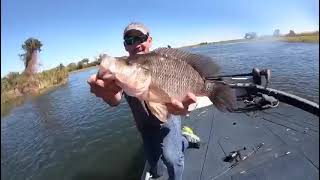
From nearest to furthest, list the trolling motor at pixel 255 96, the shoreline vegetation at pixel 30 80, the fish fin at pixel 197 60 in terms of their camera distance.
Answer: the fish fin at pixel 197 60, the trolling motor at pixel 255 96, the shoreline vegetation at pixel 30 80

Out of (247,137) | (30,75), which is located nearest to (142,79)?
(247,137)

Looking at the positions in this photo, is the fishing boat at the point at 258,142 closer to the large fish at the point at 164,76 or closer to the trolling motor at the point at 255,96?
the trolling motor at the point at 255,96

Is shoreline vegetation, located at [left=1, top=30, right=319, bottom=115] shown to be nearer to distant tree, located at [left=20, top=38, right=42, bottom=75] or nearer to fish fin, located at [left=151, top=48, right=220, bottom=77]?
distant tree, located at [left=20, top=38, right=42, bottom=75]

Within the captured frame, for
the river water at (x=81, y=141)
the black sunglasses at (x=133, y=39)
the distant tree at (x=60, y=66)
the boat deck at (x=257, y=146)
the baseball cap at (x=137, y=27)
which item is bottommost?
the distant tree at (x=60, y=66)

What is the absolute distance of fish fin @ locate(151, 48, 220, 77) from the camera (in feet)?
9.39

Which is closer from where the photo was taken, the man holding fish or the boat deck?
the man holding fish

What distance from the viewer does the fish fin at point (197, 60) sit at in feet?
9.39

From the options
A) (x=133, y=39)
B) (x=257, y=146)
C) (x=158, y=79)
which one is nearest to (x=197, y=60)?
(x=158, y=79)

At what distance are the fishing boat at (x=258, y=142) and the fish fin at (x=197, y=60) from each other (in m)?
0.18

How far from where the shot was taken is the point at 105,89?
2.99m

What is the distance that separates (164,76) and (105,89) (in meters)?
0.63

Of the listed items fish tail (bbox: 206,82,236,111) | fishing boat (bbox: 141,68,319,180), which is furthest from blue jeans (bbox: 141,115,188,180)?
fish tail (bbox: 206,82,236,111)

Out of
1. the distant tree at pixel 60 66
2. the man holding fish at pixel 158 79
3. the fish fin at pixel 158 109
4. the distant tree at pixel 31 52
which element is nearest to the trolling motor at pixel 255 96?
the man holding fish at pixel 158 79

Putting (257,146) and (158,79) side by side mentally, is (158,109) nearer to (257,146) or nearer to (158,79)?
(158,79)
